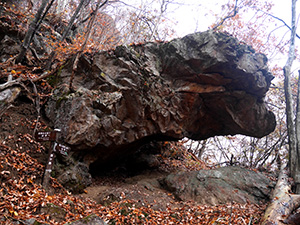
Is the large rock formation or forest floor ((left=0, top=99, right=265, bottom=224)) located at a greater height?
the large rock formation

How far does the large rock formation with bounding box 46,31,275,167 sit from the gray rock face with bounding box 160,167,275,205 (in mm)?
2343

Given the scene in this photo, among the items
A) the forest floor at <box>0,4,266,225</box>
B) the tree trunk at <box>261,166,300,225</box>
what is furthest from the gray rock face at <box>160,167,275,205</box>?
the tree trunk at <box>261,166,300,225</box>

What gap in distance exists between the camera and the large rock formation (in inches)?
307

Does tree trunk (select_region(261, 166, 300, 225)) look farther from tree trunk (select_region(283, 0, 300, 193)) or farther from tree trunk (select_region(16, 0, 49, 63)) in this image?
tree trunk (select_region(16, 0, 49, 63))

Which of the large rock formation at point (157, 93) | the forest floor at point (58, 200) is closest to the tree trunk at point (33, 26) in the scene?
the large rock formation at point (157, 93)

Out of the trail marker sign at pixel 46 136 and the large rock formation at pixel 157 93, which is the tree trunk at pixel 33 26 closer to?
the large rock formation at pixel 157 93

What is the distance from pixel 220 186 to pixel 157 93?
4974 mm

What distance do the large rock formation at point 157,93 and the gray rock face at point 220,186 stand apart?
2.34 meters

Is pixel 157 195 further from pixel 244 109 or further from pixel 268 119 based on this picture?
pixel 268 119

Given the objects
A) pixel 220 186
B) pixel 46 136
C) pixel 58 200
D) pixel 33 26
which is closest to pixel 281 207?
pixel 220 186

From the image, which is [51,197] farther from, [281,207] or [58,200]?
[281,207]

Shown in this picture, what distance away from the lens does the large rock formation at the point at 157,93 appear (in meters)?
7.79

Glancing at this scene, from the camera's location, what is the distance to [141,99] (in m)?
8.66

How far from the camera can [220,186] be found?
8328 mm
